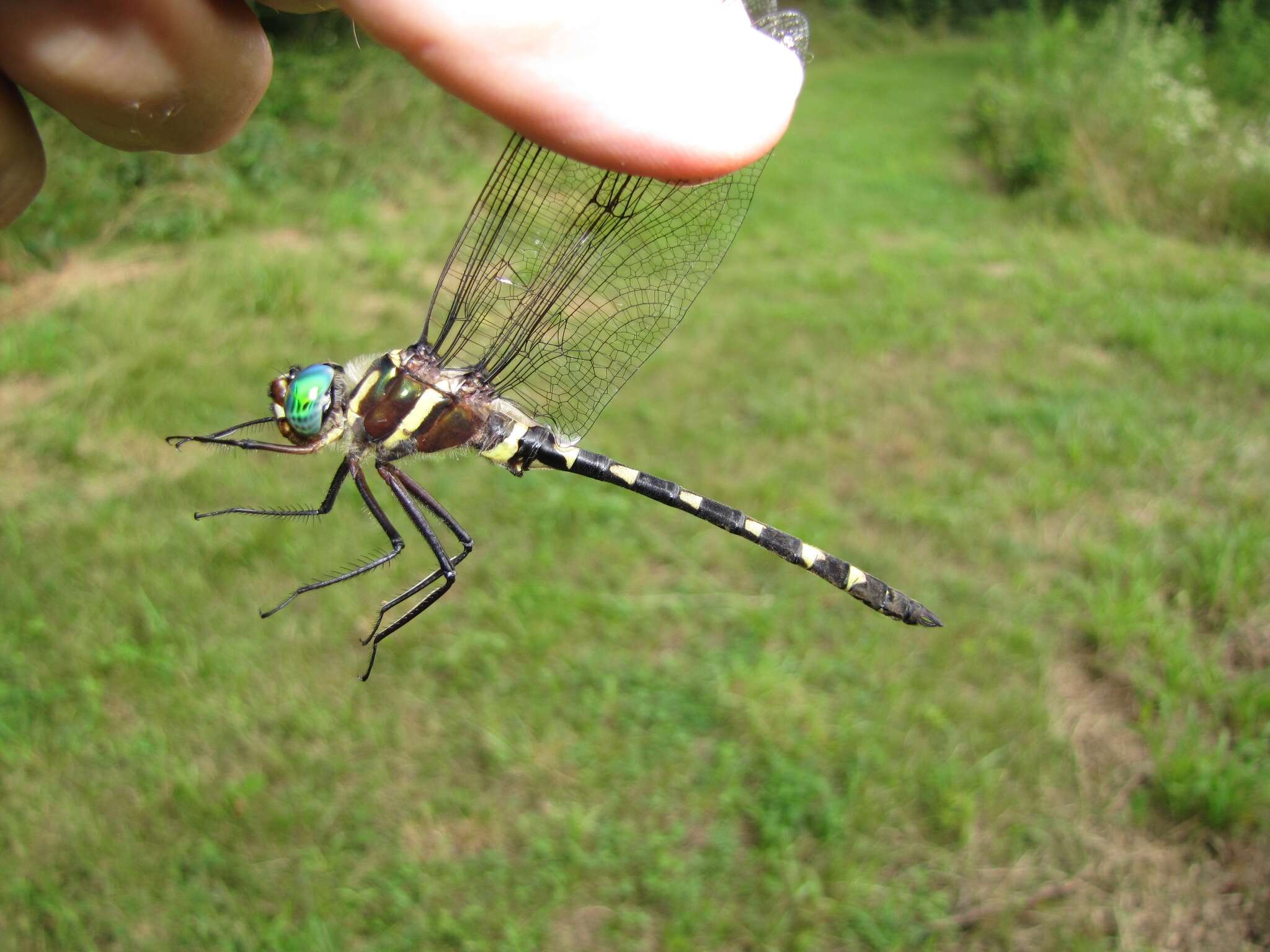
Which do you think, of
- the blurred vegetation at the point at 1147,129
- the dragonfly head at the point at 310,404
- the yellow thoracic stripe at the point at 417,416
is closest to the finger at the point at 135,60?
the dragonfly head at the point at 310,404

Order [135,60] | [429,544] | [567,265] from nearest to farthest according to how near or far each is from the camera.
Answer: [135,60], [429,544], [567,265]

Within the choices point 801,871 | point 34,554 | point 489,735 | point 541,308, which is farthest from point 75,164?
point 801,871

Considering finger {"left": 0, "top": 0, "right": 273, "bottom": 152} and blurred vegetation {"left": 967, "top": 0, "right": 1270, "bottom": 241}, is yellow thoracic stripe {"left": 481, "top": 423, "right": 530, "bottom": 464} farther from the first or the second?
blurred vegetation {"left": 967, "top": 0, "right": 1270, "bottom": 241}

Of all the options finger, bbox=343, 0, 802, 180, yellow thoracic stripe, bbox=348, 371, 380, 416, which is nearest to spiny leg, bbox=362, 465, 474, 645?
yellow thoracic stripe, bbox=348, 371, 380, 416

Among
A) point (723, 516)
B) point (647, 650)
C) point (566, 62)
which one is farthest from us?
point (647, 650)

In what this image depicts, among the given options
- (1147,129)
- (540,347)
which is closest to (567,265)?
(540,347)

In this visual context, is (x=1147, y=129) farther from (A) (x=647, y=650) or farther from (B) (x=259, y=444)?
(B) (x=259, y=444)

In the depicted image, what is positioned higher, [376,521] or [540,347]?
[540,347]
